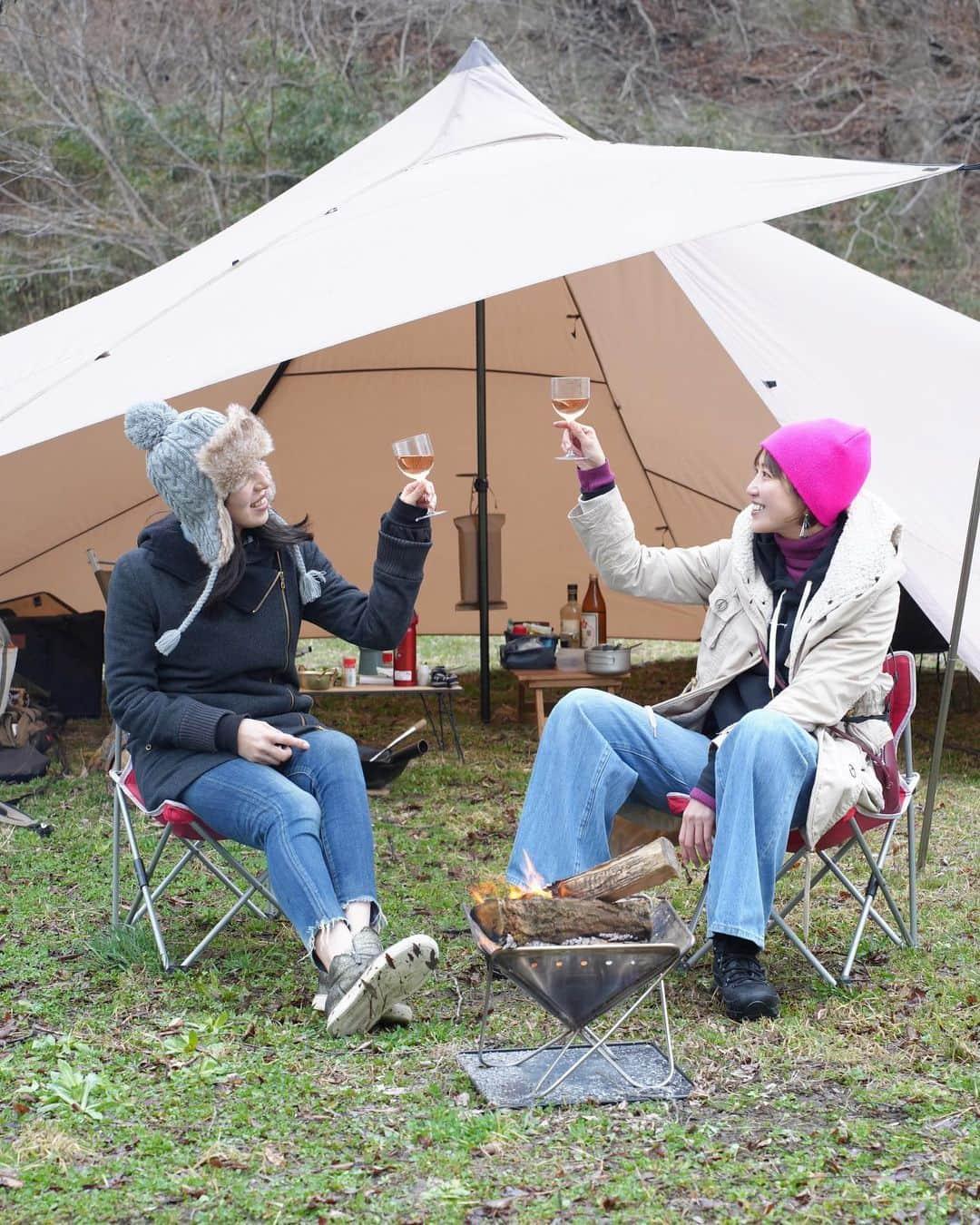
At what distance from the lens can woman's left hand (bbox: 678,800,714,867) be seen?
2336 millimetres

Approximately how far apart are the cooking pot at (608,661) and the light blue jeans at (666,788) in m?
2.09

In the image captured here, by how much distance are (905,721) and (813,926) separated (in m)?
0.55

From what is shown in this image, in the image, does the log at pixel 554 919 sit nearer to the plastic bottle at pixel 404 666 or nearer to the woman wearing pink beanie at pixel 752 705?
the woman wearing pink beanie at pixel 752 705

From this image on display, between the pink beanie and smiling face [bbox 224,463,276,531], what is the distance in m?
0.91

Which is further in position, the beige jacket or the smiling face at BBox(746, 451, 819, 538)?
the smiling face at BBox(746, 451, 819, 538)

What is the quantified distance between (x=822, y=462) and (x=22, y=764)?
2766 millimetres

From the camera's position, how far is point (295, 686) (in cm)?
274

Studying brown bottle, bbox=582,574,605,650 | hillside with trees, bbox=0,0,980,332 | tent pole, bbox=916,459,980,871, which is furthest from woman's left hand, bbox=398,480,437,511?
hillside with trees, bbox=0,0,980,332

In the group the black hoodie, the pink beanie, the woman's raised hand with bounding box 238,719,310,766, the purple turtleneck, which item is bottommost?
the woman's raised hand with bounding box 238,719,310,766

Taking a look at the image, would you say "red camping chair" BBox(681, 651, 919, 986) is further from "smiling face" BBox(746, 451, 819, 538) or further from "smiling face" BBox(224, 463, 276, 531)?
"smiling face" BBox(224, 463, 276, 531)

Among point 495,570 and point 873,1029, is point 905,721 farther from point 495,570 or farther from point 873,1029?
point 495,570

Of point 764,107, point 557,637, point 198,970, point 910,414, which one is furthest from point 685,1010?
point 764,107

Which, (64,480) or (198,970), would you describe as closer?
(198,970)

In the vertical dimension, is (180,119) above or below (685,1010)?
above
